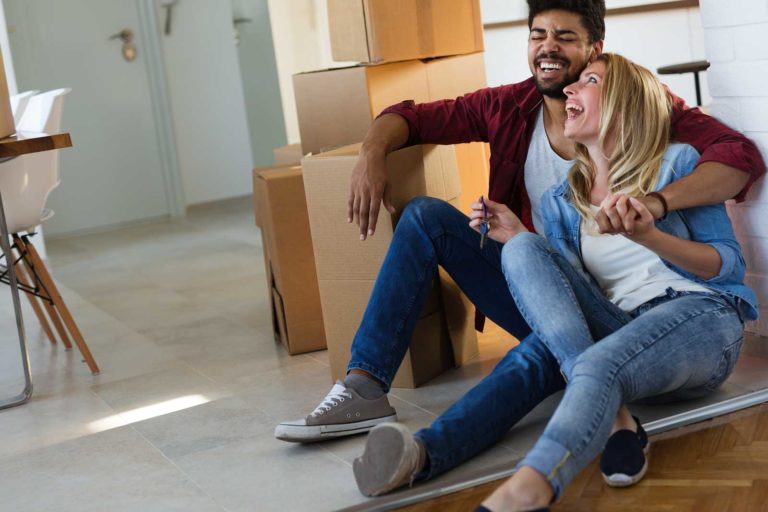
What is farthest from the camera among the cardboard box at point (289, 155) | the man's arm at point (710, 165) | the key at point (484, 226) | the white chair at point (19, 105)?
the white chair at point (19, 105)

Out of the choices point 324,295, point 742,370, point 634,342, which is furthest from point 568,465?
point 324,295

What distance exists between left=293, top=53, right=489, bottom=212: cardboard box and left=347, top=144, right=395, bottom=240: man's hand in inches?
18.7

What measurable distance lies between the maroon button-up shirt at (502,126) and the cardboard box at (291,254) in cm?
47

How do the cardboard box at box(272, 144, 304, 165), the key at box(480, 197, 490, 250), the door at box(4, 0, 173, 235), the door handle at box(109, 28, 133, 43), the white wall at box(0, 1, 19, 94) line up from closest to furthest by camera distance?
1. the key at box(480, 197, 490, 250)
2. the cardboard box at box(272, 144, 304, 165)
3. the white wall at box(0, 1, 19, 94)
4. the door at box(4, 0, 173, 235)
5. the door handle at box(109, 28, 133, 43)

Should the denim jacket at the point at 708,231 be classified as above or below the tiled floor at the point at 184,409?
above

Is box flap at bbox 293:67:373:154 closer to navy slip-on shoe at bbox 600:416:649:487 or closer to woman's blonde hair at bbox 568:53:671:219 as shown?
woman's blonde hair at bbox 568:53:671:219

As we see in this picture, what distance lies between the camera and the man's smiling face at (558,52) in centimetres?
229

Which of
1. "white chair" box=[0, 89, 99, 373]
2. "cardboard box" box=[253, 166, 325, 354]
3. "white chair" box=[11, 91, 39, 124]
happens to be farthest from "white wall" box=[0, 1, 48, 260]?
"cardboard box" box=[253, 166, 325, 354]

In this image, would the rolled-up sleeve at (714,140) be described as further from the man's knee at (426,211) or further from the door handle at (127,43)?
the door handle at (127,43)

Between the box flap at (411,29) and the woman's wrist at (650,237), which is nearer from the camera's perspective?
the woman's wrist at (650,237)

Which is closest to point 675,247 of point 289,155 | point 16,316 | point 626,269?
point 626,269

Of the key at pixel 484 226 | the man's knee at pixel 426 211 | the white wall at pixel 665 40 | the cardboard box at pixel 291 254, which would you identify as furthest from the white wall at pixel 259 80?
the key at pixel 484 226

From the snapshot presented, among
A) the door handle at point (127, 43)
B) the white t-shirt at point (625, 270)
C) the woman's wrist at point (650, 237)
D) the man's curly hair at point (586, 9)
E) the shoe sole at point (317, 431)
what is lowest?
the shoe sole at point (317, 431)

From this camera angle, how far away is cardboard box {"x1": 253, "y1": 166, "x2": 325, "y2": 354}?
2824mm
